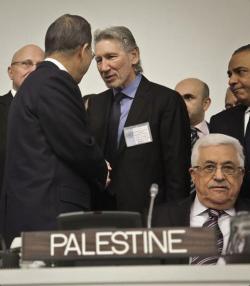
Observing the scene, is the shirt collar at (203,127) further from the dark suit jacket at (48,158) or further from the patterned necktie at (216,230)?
the dark suit jacket at (48,158)

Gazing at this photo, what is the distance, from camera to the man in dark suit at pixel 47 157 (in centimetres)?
294

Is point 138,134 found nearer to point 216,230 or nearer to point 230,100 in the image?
point 216,230

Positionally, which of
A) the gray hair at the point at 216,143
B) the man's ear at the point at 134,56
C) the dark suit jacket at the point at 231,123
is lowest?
the gray hair at the point at 216,143

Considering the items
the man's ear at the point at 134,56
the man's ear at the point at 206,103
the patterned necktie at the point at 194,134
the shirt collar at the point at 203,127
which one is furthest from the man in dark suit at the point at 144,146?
the man's ear at the point at 206,103

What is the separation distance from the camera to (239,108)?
12.3 feet

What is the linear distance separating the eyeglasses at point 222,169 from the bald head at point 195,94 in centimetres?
135

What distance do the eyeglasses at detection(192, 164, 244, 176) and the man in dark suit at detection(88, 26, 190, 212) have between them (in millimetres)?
231

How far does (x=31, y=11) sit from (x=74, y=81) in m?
2.21

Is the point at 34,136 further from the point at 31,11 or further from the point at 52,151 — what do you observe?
the point at 31,11

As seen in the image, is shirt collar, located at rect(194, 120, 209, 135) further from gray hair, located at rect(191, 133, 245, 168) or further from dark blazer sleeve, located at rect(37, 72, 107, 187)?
dark blazer sleeve, located at rect(37, 72, 107, 187)

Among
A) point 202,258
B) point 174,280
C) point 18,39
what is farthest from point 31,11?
point 174,280

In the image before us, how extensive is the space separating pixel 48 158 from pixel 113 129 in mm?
726

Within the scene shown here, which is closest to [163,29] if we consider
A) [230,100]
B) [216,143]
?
[230,100]

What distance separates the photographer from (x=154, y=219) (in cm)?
313
